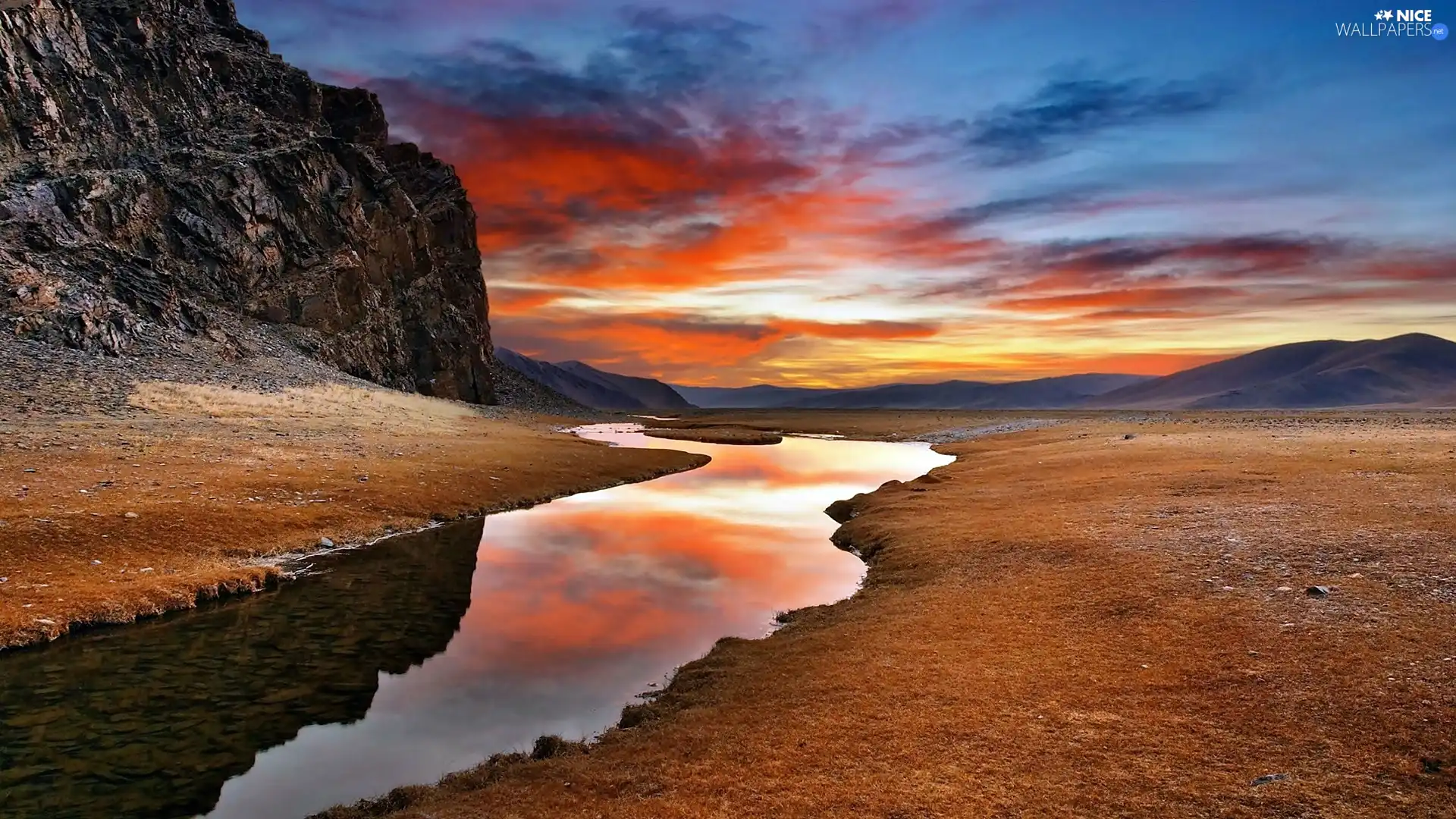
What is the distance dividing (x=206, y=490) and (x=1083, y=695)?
42.2 metres

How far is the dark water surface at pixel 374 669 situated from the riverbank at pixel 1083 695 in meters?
2.65

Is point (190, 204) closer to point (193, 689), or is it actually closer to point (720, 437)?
point (720, 437)

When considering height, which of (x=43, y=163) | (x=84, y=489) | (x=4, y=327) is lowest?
(x=84, y=489)

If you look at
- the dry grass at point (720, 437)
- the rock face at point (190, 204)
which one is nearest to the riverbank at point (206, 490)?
the rock face at point (190, 204)

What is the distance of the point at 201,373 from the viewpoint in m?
86.9

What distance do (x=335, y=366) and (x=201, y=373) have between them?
54.4 m

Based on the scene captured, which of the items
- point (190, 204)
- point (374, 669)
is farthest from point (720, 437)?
point (374, 669)

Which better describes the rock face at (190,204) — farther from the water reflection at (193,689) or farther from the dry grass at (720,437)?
the water reflection at (193,689)

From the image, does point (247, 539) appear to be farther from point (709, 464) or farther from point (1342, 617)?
point (709, 464)

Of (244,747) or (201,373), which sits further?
(201,373)

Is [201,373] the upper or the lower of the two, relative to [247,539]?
upper

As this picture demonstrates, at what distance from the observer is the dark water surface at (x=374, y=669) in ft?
48.9

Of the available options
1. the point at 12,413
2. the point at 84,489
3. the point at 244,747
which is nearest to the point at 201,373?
the point at 12,413

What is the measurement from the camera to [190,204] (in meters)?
127
